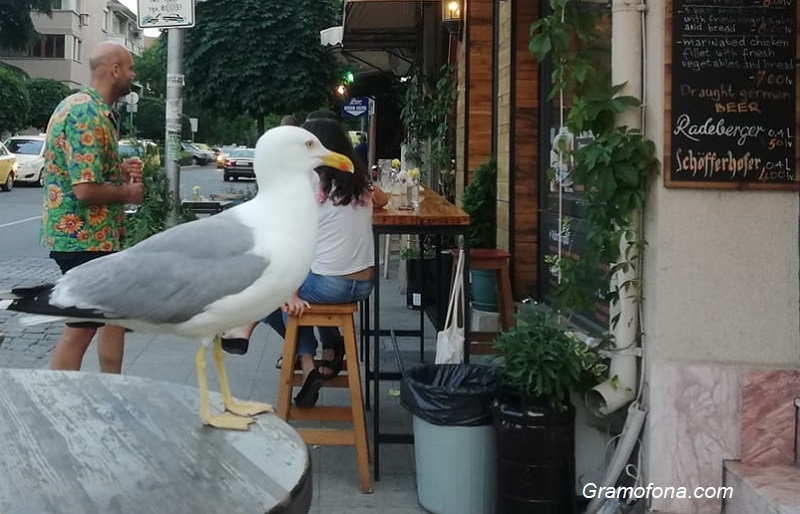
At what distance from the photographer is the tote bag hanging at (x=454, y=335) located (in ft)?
14.6

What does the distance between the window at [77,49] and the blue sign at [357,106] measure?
40.1m

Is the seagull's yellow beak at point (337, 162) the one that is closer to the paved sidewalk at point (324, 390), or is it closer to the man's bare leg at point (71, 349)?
the paved sidewalk at point (324, 390)

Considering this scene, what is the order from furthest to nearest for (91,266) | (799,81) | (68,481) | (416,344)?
(416,344) < (799,81) < (91,266) < (68,481)

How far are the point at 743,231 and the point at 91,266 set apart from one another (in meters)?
2.56

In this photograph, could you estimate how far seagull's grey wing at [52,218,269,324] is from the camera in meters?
2.10

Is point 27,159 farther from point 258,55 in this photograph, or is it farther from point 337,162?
point 337,162

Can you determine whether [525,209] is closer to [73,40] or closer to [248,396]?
[248,396]

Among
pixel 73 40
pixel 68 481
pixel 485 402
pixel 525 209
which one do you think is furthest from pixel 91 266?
pixel 73 40

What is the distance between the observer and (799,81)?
11.5 feet

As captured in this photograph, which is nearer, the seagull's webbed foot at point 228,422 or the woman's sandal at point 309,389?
the seagull's webbed foot at point 228,422

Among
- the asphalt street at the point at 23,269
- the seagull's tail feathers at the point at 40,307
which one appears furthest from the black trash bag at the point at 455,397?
the seagull's tail feathers at the point at 40,307

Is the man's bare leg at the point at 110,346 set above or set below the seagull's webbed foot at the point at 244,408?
below

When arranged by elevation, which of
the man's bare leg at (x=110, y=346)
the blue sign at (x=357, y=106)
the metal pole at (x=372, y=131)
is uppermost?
the blue sign at (x=357, y=106)

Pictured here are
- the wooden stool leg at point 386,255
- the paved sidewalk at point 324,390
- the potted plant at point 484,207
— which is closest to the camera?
the paved sidewalk at point 324,390
